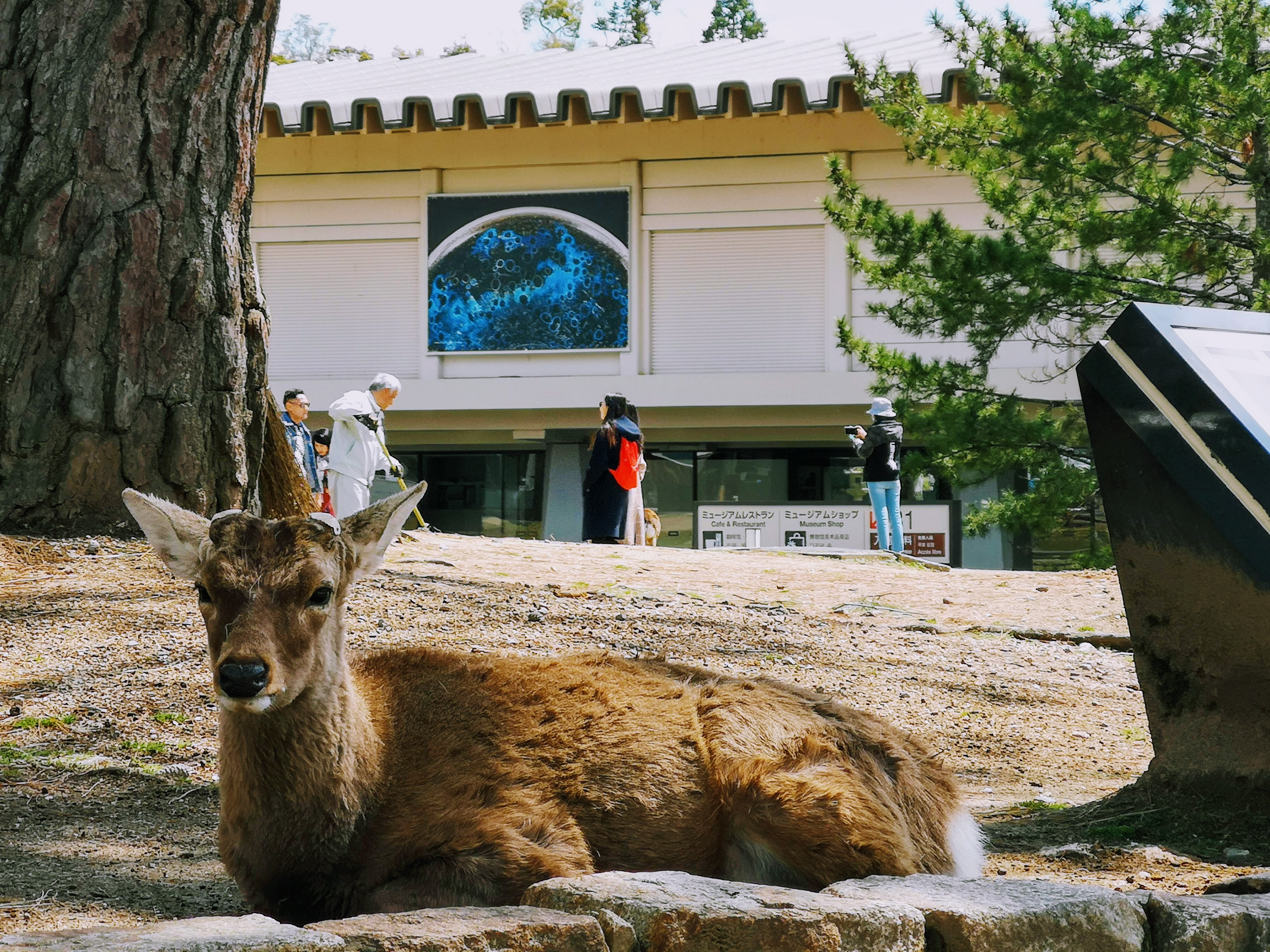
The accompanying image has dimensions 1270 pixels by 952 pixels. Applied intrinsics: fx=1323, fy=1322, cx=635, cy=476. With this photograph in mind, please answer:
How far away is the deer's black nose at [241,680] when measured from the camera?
10.6 feet

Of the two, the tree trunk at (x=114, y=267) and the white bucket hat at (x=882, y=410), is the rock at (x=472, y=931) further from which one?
the white bucket hat at (x=882, y=410)

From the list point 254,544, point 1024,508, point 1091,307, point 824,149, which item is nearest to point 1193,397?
point 254,544

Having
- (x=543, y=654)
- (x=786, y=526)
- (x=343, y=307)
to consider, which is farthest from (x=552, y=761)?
(x=343, y=307)

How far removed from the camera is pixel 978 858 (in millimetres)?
4020

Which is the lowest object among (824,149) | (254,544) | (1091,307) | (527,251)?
(254,544)

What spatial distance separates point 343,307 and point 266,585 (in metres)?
21.1

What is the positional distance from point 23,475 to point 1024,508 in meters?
9.61

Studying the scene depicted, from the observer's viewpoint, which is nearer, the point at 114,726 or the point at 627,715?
the point at 627,715

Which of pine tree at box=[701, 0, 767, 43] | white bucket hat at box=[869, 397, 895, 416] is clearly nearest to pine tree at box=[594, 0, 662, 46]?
pine tree at box=[701, 0, 767, 43]

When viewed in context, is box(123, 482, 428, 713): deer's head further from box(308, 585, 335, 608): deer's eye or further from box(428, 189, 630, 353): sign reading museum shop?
box(428, 189, 630, 353): sign reading museum shop

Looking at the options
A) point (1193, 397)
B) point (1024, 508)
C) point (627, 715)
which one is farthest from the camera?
point (1024, 508)

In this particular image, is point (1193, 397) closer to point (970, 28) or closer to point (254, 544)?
point (254, 544)

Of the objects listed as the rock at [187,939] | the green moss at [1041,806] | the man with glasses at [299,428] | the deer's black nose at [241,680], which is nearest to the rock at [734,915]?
the rock at [187,939]

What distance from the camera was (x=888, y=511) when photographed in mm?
16688
